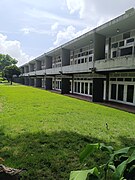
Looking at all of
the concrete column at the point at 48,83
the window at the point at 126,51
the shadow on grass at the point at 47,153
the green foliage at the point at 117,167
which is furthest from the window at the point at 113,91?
the concrete column at the point at 48,83

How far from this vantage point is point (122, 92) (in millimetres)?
17859

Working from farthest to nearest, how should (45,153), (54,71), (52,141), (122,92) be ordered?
(54,71) < (122,92) < (52,141) < (45,153)

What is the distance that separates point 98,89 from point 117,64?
5076mm

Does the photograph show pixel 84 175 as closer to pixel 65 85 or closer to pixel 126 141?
pixel 126 141

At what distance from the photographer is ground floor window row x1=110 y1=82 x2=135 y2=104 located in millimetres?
16594

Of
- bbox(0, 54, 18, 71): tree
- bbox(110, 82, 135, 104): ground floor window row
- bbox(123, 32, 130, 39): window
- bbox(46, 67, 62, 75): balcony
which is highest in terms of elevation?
bbox(0, 54, 18, 71): tree

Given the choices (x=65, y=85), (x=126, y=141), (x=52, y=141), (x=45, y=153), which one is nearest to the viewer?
(x=45, y=153)

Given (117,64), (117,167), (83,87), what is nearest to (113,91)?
(117,64)

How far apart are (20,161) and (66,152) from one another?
1.21 metres

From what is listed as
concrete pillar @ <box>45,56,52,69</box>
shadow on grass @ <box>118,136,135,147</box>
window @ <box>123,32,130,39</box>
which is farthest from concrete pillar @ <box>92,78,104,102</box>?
→ concrete pillar @ <box>45,56,52,69</box>

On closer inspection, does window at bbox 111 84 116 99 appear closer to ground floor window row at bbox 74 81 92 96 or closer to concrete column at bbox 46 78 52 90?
ground floor window row at bbox 74 81 92 96

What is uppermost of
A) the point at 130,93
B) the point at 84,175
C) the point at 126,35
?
the point at 126,35

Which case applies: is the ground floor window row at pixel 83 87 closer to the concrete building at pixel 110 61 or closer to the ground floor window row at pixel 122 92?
the concrete building at pixel 110 61

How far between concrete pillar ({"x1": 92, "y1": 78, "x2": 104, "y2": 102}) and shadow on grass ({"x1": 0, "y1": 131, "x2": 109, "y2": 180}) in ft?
39.4
